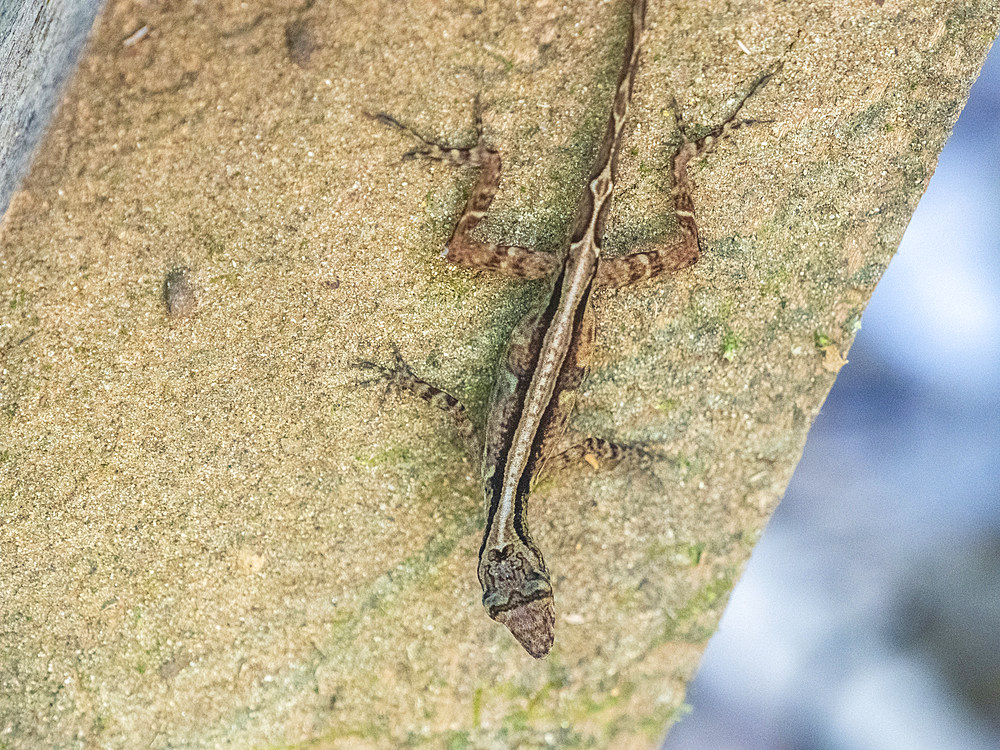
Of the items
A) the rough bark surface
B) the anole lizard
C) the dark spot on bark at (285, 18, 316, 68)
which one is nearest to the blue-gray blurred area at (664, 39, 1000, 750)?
the rough bark surface

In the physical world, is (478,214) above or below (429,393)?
above

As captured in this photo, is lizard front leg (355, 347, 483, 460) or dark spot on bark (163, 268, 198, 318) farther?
lizard front leg (355, 347, 483, 460)

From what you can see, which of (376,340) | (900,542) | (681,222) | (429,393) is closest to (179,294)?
(376,340)

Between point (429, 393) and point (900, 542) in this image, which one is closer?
point (429, 393)

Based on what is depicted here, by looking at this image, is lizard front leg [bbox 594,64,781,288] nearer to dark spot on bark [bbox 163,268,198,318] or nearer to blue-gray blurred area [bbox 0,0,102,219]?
dark spot on bark [bbox 163,268,198,318]

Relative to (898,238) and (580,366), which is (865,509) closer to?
(898,238)

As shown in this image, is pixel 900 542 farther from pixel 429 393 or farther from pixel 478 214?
pixel 478 214
